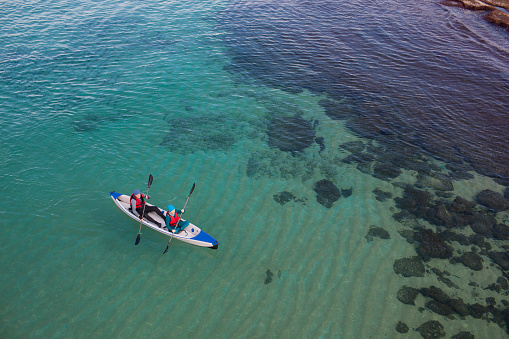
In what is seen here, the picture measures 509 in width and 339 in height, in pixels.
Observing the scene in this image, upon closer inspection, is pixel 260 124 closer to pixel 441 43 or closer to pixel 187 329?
pixel 187 329

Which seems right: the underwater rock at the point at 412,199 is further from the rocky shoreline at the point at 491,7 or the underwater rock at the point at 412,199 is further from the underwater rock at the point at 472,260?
the rocky shoreline at the point at 491,7

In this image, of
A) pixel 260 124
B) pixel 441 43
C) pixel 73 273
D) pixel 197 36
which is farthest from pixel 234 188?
pixel 441 43

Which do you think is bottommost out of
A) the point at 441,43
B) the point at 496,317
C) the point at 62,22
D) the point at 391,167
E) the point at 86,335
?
the point at 86,335

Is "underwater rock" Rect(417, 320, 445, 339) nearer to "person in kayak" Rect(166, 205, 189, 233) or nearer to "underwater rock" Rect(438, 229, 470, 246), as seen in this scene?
"underwater rock" Rect(438, 229, 470, 246)

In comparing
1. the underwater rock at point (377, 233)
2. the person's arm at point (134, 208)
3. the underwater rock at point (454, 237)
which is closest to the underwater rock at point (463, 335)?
the underwater rock at point (454, 237)

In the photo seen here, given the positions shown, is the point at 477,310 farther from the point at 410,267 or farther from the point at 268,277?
the point at 268,277

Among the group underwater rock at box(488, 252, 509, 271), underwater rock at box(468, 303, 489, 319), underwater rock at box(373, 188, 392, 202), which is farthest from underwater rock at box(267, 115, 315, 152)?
underwater rock at box(468, 303, 489, 319)

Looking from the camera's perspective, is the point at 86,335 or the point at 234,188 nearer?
the point at 86,335
